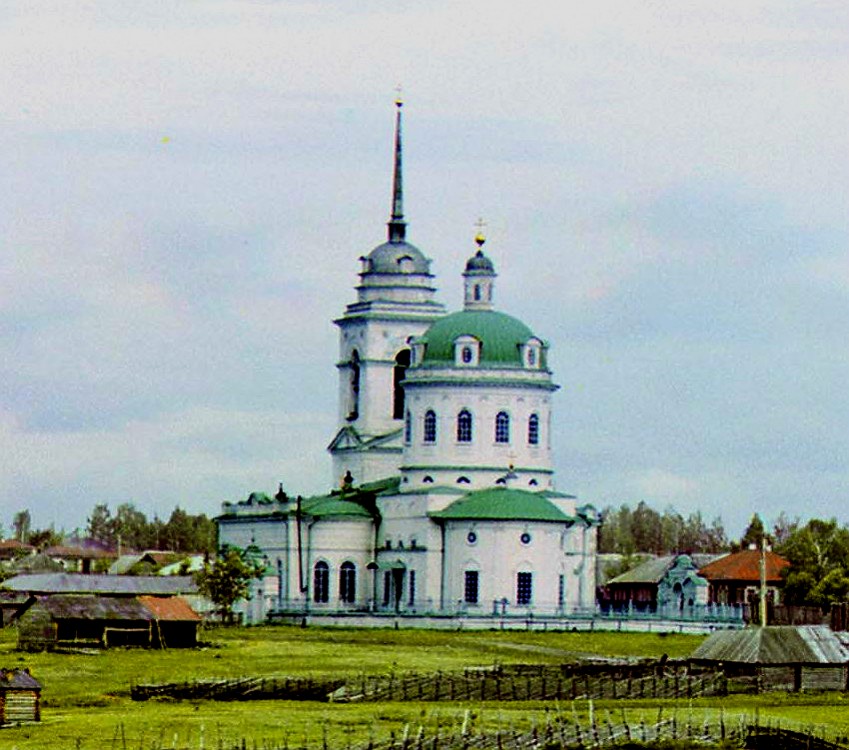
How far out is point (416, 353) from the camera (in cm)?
14462

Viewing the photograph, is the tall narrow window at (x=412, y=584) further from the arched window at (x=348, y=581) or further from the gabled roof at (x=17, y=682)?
the gabled roof at (x=17, y=682)

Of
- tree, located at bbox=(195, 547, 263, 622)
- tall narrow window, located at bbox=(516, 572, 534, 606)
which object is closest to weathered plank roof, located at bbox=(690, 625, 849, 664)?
tall narrow window, located at bbox=(516, 572, 534, 606)

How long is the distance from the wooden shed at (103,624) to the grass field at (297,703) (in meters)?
1.41

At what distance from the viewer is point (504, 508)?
13750 centimetres

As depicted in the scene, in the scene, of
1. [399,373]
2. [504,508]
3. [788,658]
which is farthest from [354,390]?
[788,658]

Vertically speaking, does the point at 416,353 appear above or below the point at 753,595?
above

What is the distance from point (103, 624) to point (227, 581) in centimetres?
2551

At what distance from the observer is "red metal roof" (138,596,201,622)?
112 metres

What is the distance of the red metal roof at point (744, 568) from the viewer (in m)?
163

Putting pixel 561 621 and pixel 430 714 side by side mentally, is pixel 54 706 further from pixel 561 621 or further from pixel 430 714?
pixel 561 621

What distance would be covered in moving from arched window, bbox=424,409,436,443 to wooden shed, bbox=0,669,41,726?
69.5 meters

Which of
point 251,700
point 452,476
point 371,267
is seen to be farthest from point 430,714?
point 371,267

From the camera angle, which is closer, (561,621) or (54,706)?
(54,706)

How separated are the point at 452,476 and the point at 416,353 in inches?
275
